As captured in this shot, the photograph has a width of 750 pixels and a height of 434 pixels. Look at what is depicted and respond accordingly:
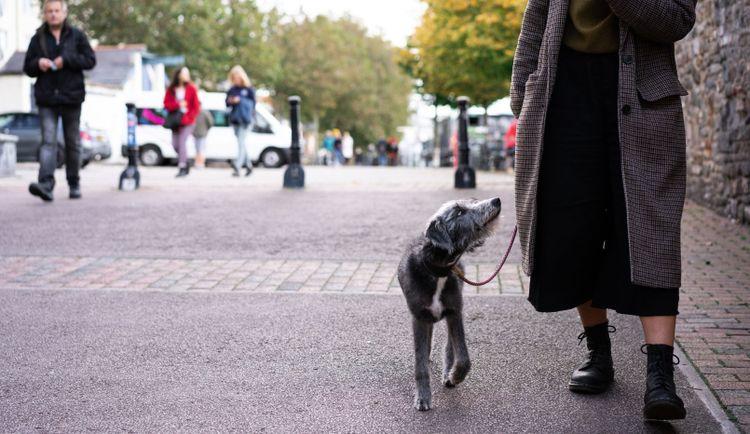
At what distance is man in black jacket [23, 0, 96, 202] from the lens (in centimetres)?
1109

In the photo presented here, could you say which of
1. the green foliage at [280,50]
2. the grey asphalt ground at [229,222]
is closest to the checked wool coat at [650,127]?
the grey asphalt ground at [229,222]

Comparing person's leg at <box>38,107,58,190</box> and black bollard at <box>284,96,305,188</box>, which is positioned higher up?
person's leg at <box>38,107,58,190</box>

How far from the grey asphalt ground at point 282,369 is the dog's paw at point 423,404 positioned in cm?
5

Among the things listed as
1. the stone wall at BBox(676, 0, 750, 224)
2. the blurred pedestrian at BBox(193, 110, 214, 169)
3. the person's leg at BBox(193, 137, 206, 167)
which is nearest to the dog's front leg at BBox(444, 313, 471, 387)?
the stone wall at BBox(676, 0, 750, 224)

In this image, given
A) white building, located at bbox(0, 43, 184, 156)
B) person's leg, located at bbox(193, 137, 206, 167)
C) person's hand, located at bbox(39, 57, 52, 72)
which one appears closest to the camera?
person's hand, located at bbox(39, 57, 52, 72)

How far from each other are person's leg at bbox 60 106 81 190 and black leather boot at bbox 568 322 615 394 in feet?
28.3

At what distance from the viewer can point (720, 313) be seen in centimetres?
538

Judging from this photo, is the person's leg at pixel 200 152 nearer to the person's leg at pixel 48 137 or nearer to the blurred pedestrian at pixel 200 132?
the blurred pedestrian at pixel 200 132

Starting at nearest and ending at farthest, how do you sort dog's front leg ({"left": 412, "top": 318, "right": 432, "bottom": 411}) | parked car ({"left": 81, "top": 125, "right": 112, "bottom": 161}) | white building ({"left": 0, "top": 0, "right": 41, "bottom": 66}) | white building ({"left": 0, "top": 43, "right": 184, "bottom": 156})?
dog's front leg ({"left": 412, "top": 318, "right": 432, "bottom": 411}), parked car ({"left": 81, "top": 125, "right": 112, "bottom": 161}), white building ({"left": 0, "top": 43, "right": 184, "bottom": 156}), white building ({"left": 0, "top": 0, "right": 41, "bottom": 66})

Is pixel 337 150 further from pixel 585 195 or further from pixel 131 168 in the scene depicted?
pixel 585 195

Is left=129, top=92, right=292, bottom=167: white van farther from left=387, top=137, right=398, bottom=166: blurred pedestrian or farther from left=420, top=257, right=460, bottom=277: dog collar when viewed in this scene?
left=420, top=257, right=460, bottom=277: dog collar

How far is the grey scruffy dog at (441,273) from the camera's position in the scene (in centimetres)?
374

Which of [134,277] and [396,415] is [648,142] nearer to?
[396,415]

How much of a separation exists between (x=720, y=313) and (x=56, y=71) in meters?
8.39
